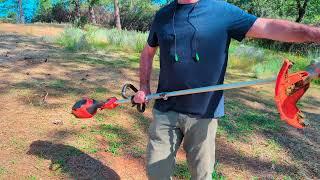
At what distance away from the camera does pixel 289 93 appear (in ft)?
9.35

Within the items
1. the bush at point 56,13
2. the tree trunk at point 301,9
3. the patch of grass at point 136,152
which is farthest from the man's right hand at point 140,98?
the bush at point 56,13

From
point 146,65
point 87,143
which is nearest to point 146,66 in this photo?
point 146,65

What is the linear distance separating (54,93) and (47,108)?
24.6 inches

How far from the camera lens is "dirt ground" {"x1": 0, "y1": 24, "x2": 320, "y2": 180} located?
454 cm

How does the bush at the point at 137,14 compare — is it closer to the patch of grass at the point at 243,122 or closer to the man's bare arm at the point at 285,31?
the patch of grass at the point at 243,122

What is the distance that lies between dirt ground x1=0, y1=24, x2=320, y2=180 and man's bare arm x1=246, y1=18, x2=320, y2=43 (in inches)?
74.0

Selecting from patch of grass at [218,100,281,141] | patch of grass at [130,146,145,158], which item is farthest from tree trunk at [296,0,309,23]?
A: patch of grass at [130,146,145,158]

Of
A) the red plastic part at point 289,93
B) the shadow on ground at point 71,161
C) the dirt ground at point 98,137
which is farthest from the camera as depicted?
the dirt ground at point 98,137

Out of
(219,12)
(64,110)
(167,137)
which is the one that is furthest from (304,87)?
(64,110)

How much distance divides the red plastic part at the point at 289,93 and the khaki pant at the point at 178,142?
0.62m

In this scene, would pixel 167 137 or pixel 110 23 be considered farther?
pixel 110 23

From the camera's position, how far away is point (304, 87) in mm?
2871

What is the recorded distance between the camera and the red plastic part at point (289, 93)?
2.80 m

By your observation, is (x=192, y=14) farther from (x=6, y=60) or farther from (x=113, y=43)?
(x=113, y=43)
